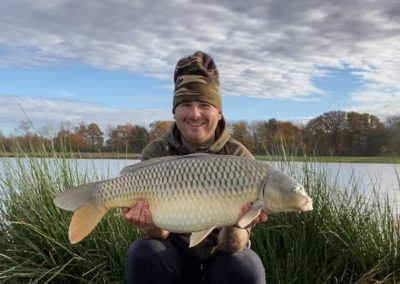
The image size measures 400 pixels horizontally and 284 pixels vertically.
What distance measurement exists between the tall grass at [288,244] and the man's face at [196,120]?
100 centimetres

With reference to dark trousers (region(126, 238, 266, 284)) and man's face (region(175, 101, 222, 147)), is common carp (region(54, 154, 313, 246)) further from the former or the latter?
man's face (region(175, 101, 222, 147))

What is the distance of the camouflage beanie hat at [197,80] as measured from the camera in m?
2.32

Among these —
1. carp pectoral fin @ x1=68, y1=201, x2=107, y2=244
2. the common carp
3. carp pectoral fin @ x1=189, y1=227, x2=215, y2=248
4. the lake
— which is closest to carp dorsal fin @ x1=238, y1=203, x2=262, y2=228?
the common carp

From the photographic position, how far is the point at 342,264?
3.12 m

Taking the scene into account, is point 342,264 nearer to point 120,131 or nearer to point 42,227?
point 42,227

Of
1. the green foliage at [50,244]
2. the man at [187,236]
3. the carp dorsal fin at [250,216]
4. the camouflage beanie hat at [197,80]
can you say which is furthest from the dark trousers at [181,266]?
the green foliage at [50,244]

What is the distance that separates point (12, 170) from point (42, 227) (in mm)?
826

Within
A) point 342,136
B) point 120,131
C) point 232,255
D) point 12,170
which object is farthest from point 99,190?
point 342,136

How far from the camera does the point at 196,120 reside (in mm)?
2322

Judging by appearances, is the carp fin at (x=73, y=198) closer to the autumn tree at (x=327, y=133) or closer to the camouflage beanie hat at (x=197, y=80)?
the camouflage beanie hat at (x=197, y=80)

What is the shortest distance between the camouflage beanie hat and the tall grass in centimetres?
109

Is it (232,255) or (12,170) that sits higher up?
(12,170)

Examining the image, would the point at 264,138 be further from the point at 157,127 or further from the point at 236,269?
the point at 236,269

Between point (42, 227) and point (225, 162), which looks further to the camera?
point (42, 227)
